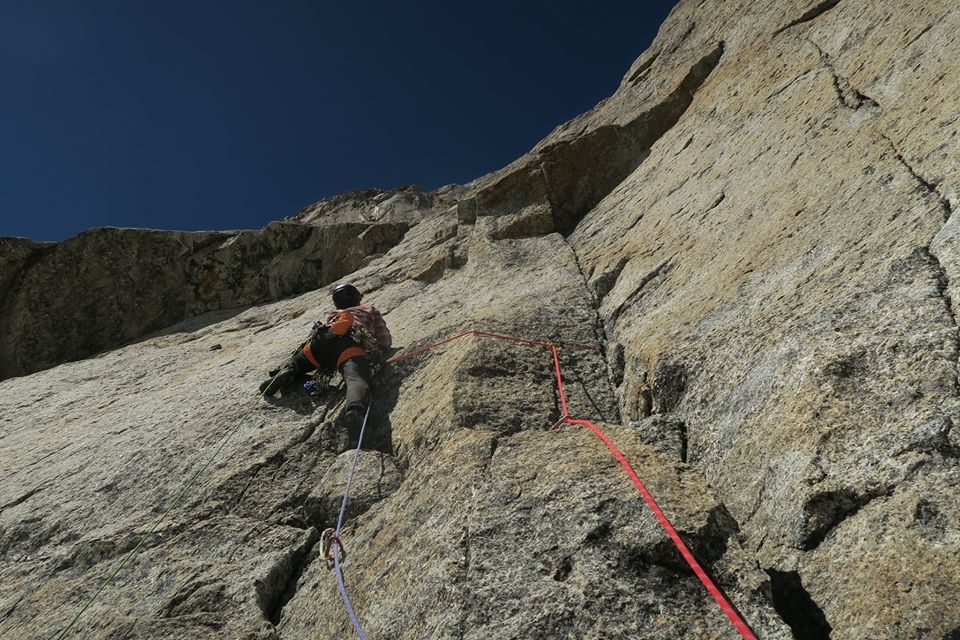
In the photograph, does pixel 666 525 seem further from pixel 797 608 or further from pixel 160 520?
pixel 160 520

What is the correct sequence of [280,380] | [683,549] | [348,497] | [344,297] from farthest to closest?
1. [344,297]
2. [280,380]
3. [348,497]
4. [683,549]

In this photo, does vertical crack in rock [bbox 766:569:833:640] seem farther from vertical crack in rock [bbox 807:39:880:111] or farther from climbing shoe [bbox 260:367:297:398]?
climbing shoe [bbox 260:367:297:398]

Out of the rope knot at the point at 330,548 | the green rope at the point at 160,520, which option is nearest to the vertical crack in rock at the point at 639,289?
the rope knot at the point at 330,548

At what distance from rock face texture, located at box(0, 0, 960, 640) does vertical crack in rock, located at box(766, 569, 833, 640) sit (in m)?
0.01

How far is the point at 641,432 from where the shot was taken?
11.9ft

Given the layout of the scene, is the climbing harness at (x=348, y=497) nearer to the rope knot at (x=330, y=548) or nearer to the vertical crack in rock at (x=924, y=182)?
the rope knot at (x=330, y=548)

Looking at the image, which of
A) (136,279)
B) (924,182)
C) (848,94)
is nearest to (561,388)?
(924,182)

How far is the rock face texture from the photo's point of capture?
2479 mm

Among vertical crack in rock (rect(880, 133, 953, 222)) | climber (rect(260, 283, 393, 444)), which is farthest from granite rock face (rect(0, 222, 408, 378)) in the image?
vertical crack in rock (rect(880, 133, 953, 222))

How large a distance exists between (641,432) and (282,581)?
2485mm

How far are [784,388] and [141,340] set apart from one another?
12.6 meters

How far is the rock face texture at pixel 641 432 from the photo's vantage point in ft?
8.13

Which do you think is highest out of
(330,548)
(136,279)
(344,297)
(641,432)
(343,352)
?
(136,279)

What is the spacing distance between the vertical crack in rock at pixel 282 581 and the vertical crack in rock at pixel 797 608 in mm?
2819
